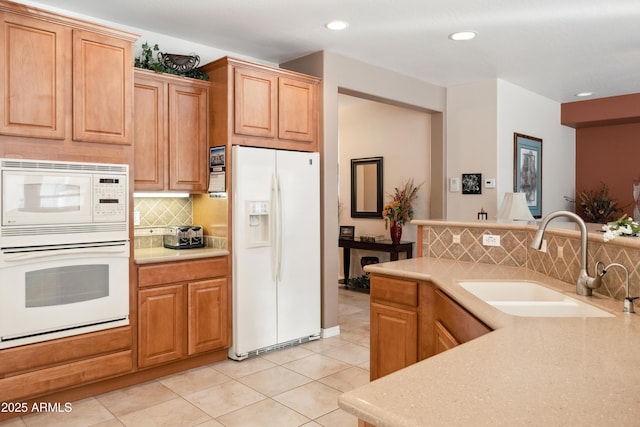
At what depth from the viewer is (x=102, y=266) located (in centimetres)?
299

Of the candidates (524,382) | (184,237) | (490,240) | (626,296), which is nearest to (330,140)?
(184,237)

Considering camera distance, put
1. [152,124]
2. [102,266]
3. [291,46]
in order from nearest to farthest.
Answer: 1. [102,266]
2. [152,124]
3. [291,46]

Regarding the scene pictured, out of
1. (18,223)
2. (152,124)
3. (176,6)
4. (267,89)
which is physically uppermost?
(176,6)

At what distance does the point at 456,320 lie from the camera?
2.09m

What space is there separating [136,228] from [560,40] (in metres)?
3.83

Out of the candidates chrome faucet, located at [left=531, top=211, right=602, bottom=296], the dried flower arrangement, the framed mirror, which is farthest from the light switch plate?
chrome faucet, located at [left=531, top=211, right=602, bottom=296]

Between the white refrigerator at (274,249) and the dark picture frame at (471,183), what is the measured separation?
2.15 m

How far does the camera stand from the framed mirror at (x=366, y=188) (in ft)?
20.9

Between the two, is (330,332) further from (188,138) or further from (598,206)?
(598,206)

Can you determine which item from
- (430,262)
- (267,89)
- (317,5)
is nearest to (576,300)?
(430,262)

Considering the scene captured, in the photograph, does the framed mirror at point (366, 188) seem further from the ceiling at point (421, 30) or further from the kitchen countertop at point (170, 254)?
the kitchen countertop at point (170, 254)

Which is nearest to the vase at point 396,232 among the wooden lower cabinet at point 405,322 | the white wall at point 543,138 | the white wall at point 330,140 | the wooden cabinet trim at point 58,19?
the white wall at point 543,138

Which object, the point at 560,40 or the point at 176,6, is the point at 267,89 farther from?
the point at 560,40

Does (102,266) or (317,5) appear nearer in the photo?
(102,266)
